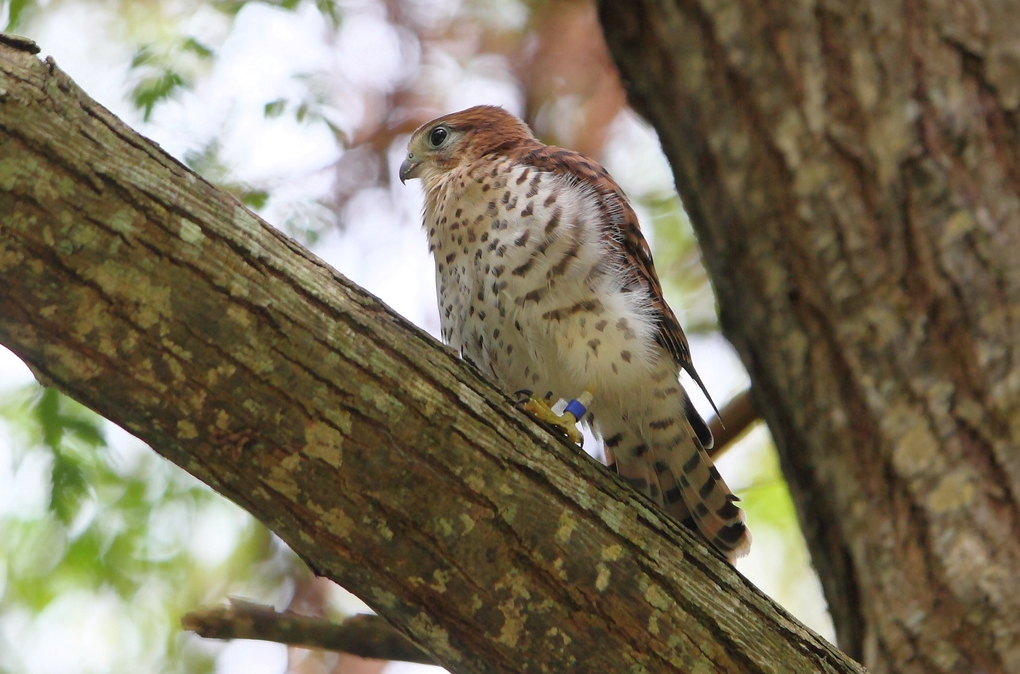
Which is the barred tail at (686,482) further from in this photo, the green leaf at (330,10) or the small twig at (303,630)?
the green leaf at (330,10)

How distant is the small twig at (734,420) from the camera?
3.87 meters

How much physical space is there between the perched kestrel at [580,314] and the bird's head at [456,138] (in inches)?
14.7

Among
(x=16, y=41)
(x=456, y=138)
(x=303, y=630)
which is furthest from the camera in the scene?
(x=456, y=138)

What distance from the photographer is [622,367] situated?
3.57 metres

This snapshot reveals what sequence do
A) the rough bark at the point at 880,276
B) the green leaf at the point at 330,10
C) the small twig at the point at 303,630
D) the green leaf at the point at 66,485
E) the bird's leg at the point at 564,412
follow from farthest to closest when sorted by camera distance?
the green leaf at the point at 330,10, the green leaf at the point at 66,485, the rough bark at the point at 880,276, the bird's leg at the point at 564,412, the small twig at the point at 303,630

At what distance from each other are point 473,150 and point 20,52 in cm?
256

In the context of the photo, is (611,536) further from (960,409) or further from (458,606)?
(960,409)

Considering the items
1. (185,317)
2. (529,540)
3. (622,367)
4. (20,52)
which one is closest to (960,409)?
(622,367)

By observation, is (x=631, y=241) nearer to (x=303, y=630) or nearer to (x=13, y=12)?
(x=303, y=630)

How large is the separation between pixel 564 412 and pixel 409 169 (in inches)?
70.9

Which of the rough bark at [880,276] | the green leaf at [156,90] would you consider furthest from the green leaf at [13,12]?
→ the rough bark at [880,276]

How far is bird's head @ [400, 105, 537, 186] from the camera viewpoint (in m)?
4.46

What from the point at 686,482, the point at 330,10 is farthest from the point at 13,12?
the point at 686,482

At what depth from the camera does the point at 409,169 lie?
465 cm
